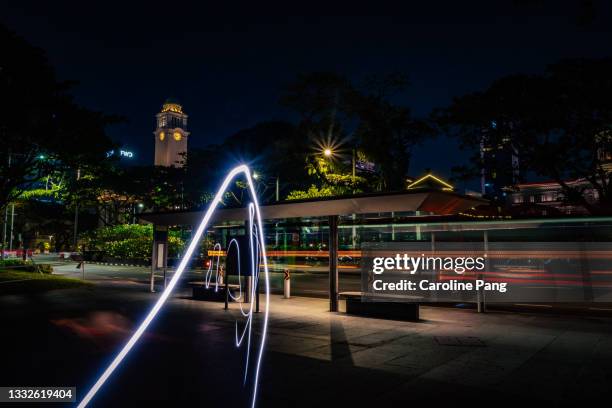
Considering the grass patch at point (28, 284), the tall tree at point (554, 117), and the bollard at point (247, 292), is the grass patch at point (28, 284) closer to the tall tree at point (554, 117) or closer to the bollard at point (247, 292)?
the bollard at point (247, 292)

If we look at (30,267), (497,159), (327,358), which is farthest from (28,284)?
(497,159)

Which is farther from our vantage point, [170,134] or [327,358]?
[170,134]

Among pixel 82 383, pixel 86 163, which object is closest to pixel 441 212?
pixel 82 383

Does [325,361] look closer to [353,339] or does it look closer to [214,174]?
[353,339]

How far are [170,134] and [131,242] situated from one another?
106168 millimetres

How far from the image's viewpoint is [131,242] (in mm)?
→ 46531

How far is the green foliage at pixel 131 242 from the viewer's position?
45.1 metres

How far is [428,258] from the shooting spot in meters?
20.0

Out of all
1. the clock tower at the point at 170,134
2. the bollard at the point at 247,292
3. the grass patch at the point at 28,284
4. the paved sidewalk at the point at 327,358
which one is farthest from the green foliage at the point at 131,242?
the clock tower at the point at 170,134

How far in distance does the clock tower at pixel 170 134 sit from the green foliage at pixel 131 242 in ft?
294

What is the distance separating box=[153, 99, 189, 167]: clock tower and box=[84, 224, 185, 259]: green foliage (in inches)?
3528

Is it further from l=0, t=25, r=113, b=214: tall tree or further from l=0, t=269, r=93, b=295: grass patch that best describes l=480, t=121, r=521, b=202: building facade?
l=0, t=269, r=93, b=295: grass patch

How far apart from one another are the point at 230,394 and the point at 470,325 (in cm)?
776

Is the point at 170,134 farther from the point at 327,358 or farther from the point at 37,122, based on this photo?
the point at 327,358
